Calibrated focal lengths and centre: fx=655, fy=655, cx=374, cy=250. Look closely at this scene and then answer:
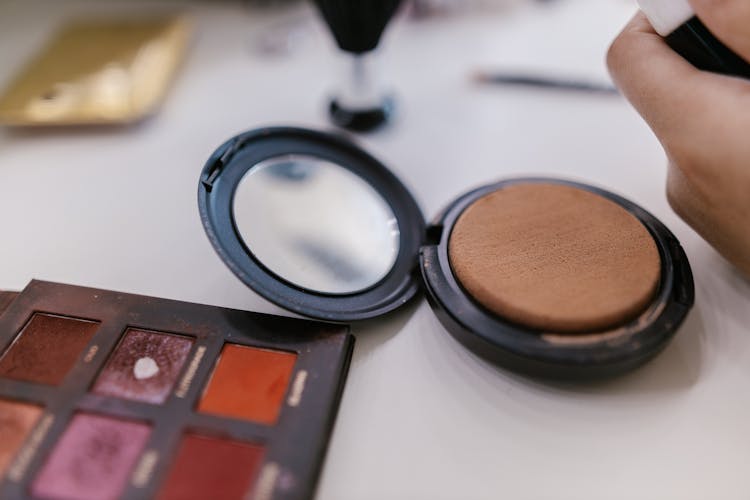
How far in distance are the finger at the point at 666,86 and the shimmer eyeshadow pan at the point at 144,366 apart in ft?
1.49

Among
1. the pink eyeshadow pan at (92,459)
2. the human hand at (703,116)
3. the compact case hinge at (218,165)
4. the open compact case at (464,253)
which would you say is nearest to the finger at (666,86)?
the human hand at (703,116)

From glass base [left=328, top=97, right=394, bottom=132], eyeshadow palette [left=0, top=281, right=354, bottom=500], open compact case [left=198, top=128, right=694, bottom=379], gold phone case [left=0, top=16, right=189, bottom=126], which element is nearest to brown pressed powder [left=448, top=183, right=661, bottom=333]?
open compact case [left=198, top=128, right=694, bottom=379]

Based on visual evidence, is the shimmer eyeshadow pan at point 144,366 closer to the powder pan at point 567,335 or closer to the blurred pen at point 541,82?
the powder pan at point 567,335

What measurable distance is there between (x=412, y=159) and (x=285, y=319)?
315 millimetres

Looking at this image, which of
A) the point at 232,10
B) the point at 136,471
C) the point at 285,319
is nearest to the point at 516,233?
the point at 285,319

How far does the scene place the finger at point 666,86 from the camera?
0.52 m

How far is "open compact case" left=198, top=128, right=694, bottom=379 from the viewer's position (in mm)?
532

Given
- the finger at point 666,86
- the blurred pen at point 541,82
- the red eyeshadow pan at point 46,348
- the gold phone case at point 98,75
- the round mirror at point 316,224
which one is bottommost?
the red eyeshadow pan at point 46,348

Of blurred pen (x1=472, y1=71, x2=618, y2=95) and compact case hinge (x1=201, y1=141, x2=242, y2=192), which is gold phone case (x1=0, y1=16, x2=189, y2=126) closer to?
compact case hinge (x1=201, y1=141, x2=242, y2=192)

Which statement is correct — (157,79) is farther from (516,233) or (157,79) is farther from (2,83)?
(516,233)

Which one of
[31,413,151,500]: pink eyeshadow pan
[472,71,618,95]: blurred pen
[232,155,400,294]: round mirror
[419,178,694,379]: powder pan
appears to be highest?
[472,71,618,95]: blurred pen

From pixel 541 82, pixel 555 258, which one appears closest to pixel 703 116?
pixel 555 258

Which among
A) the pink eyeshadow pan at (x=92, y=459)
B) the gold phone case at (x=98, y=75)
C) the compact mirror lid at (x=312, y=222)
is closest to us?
the pink eyeshadow pan at (x=92, y=459)

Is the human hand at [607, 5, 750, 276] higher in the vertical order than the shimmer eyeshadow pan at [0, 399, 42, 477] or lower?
higher
